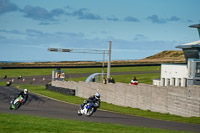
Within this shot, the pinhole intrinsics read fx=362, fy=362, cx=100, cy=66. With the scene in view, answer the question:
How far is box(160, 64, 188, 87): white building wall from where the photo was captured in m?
35.9

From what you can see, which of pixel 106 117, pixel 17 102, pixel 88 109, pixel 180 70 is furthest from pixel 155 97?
pixel 17 102

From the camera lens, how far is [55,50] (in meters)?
49.0

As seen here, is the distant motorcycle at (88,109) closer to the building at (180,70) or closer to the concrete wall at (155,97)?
the concrete wall at (155,97)

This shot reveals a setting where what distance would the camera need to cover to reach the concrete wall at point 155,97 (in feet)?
78.6

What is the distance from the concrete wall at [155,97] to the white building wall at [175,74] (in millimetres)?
6398

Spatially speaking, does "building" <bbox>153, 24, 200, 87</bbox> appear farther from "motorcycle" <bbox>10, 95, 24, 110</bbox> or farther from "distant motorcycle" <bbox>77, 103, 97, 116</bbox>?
"motorcycle" <bbox>10, 95, 24, 110</bbox>

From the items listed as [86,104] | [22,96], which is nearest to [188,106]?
[86,104]

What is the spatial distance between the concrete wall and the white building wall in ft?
21.0

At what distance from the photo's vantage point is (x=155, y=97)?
28328mm

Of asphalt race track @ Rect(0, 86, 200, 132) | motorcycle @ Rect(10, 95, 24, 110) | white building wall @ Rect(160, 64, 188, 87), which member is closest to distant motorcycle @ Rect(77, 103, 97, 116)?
asphalt race track @ Rect(0, 86, 200, 132)

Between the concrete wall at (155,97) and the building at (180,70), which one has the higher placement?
the building at (180,70)

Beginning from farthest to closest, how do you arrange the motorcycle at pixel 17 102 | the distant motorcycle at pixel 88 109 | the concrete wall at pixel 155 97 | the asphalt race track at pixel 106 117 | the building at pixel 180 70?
the building at pixel 180 70 < the concrete wall at pixel 155 97 < the motorcycle at pixel 17 102 < the distant motorcycle at pixel 88 109 < the asphalt race track at pixel 106 117

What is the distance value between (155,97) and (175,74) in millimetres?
9537

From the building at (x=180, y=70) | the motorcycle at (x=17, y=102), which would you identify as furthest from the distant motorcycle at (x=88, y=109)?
the building at (x=180, y=70)
